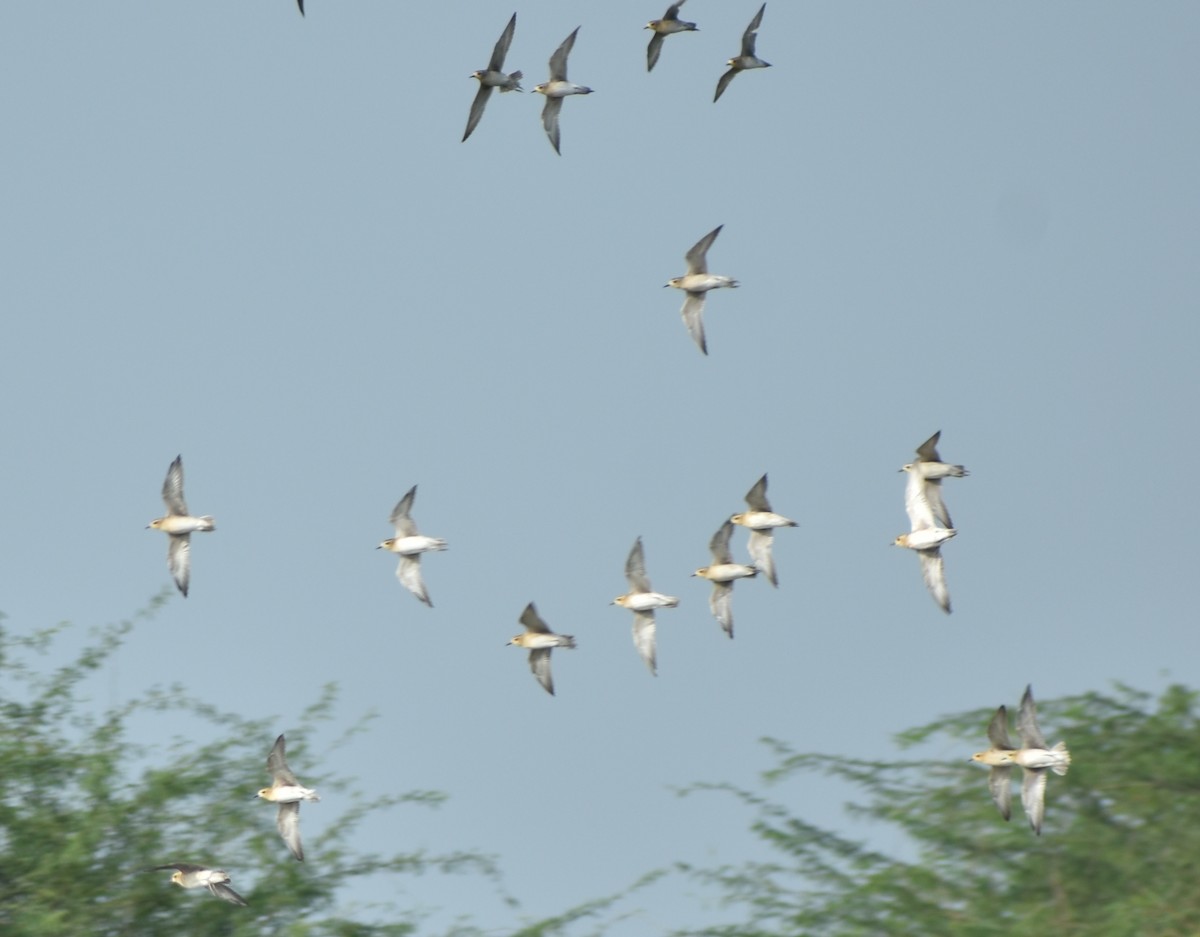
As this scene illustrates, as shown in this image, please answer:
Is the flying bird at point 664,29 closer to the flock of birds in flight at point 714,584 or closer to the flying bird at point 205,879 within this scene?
the flock of birds in flight at point 714,584

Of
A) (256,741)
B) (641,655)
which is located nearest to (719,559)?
(641,655)

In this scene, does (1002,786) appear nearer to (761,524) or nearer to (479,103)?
(761,524)

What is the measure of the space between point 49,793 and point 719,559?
7.38 meters

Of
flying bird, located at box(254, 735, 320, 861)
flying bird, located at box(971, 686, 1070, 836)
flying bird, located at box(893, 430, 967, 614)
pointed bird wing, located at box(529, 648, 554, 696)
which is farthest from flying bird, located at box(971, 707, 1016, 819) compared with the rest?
flying bird, located at box(254, 735, 320, 861)

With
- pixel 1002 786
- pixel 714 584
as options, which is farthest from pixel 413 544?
pixel 1002 786

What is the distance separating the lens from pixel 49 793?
21328mm

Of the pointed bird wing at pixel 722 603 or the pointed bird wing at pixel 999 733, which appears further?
the pointed bird wing at pixel 722 603

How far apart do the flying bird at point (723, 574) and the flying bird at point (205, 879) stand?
5881 millimetres

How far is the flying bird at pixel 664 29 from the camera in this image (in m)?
23.5

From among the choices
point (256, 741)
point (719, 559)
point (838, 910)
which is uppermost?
point (719, 559)

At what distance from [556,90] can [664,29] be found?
1.40 metres

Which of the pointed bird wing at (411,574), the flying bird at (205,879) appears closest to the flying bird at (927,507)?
the pointed bird wing at (411,574)

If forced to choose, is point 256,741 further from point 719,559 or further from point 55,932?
point 719,559

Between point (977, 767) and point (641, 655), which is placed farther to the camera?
point (641, 655)
